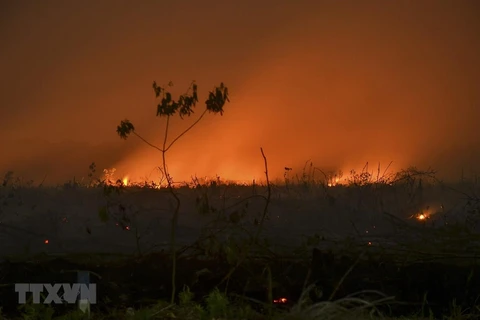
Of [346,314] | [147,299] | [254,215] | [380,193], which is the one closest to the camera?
[346,314]

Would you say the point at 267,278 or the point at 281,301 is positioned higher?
the point at 267,278

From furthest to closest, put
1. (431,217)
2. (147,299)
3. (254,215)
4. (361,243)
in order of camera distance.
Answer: (431,217)
(254,215)
(361,243)
(147,299)

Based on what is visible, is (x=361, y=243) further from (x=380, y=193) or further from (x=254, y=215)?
(x=380, y=193)

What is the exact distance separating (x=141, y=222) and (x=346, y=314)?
460cm

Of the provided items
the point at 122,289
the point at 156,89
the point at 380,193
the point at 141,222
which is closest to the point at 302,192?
the point at 380,193

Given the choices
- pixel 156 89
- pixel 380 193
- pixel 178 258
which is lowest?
pixel 178 258

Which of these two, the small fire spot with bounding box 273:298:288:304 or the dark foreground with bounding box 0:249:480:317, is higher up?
the dark foreground with bounding box 0:249:480:317

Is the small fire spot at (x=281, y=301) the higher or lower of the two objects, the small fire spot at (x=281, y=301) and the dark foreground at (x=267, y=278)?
the lower

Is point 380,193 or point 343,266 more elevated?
point 380,193

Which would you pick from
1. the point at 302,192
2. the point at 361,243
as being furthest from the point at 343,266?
the point at 302,192

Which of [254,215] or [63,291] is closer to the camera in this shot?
[63,291]

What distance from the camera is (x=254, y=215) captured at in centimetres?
947

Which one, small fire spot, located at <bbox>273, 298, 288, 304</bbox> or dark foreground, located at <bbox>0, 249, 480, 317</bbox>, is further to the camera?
dark foreground, located at <bbox>0, 249, 480, 317</bbox>

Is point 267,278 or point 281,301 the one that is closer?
point 281,301
